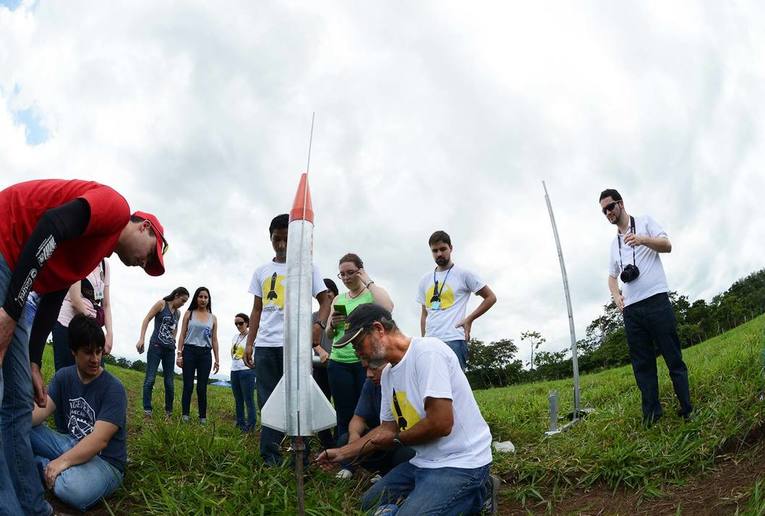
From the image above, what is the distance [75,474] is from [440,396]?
2.38 meters

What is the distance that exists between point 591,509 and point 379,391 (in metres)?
1.69

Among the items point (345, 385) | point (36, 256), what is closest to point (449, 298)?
point (345, 385)

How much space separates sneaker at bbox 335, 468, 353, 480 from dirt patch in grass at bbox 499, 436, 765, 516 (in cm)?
110

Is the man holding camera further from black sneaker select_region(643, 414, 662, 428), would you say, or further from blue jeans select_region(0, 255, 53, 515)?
blue jeans select_region(0, 255, 53, 515)

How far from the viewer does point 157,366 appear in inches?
297

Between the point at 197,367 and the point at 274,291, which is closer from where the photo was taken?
the point at 274,291

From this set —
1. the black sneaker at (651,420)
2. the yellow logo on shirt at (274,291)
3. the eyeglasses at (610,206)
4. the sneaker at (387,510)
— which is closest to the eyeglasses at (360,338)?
the sneaker at (387,510)

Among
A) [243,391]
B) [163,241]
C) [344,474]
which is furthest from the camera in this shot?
[243,391]

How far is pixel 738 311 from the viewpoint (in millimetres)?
26203

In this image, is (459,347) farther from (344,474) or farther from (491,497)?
(491,497)

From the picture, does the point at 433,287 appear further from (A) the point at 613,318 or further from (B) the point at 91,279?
(A) the point at 613,318

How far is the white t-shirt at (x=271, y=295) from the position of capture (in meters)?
4.77

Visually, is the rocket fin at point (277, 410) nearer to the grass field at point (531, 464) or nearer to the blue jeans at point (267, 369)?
the grass field at point (531, 464)

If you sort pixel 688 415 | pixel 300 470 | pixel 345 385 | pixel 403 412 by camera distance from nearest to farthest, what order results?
pixel 300 470 < pixel 403 412 < pixel 345 385 < pixel 688 415
